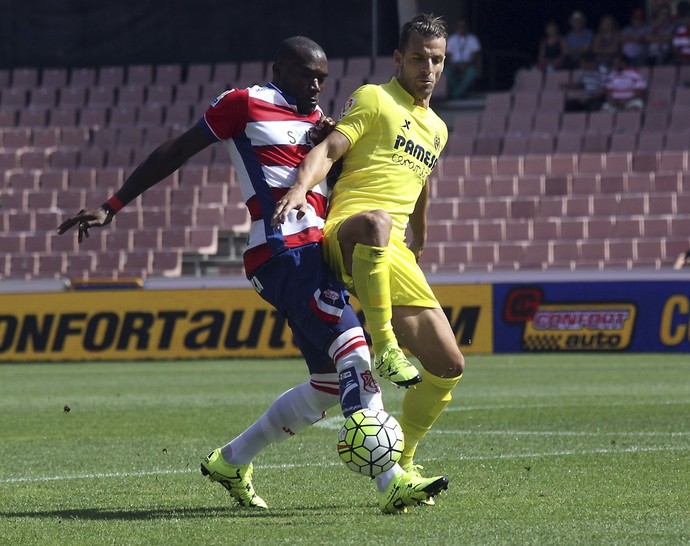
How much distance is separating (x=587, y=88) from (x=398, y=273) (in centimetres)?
1881

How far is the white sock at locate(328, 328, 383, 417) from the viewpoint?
5.36m

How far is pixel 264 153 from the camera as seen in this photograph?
18.6ft

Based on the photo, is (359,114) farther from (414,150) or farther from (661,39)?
(661,39)

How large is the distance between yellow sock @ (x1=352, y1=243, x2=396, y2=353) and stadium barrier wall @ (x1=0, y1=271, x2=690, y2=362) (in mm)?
12468

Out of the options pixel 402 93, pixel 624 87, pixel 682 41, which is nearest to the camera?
pixel 402 93

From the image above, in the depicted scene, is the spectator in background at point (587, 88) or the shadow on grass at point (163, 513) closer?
the shadow on grass at point (163, 513)

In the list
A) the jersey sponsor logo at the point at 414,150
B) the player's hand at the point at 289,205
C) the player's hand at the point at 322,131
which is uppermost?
the player's hand at the point at 322,131

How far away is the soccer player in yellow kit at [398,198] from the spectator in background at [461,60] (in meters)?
19.6

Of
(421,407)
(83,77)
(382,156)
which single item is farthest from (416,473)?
(83,77)

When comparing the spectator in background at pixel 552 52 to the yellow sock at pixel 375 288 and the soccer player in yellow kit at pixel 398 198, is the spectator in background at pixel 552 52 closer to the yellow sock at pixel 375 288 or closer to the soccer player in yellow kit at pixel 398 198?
the soccer player in yellow kit at pixel 398 198

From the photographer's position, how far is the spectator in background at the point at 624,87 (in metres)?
23.3

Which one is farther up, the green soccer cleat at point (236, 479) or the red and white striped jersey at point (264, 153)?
the red and white striped jersey at point (264, 153)

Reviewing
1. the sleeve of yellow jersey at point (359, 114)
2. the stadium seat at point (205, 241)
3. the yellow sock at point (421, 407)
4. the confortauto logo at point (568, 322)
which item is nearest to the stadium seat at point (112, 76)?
the stadium seat at point (205, 241)

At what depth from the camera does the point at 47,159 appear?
2603cm
